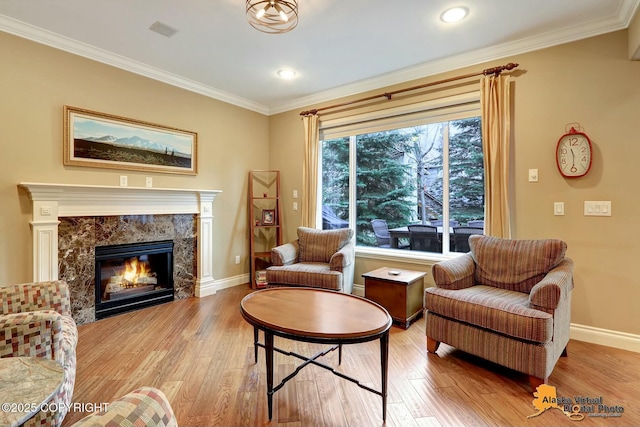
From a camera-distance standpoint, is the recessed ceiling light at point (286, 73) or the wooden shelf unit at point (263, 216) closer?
the recessed ceiling light at point (286, 73)

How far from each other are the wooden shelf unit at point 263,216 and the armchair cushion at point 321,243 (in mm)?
812

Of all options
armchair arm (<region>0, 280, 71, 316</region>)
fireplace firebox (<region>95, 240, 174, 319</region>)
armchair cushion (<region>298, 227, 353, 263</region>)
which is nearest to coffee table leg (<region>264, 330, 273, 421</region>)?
armchair arm (<region>0, 280, 71, 316</region>)

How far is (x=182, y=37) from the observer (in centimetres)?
291

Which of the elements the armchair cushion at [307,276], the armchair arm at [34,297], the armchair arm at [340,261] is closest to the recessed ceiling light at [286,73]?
the armchair arm at [340,261]

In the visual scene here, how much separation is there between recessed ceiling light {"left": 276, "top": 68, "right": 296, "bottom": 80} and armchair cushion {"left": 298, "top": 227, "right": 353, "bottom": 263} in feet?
6.31

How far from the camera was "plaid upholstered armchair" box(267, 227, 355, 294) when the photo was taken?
3.36 metres

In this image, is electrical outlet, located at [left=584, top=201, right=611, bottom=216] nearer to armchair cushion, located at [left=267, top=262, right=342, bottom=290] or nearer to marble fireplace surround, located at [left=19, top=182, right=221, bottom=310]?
armchair cushion, located at [left=267, top=262, right=342, bottom=290]

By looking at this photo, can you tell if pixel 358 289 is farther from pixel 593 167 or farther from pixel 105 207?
pixel 105 207

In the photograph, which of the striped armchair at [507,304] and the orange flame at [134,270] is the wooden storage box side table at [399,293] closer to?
the striped armchair at [507,304]

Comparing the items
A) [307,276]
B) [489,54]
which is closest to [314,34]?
[489,54]

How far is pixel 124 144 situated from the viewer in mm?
3385

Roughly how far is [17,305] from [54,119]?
6.44 feet

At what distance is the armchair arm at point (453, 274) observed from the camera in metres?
2.50

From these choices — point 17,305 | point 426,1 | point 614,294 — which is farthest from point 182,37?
point 614,294
